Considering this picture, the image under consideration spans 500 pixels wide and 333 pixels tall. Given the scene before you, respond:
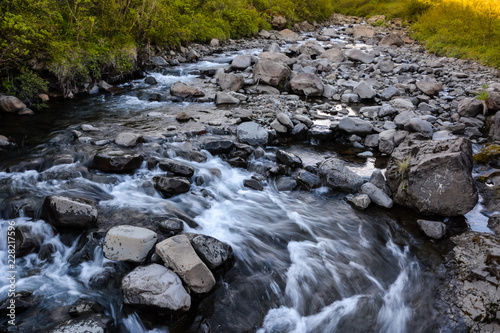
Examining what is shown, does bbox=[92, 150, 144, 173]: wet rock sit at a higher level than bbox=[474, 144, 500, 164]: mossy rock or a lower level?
lower

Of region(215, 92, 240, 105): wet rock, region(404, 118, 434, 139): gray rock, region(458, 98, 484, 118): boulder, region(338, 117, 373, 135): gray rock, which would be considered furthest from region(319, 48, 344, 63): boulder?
region(404, 118, 434, 139): gray rock

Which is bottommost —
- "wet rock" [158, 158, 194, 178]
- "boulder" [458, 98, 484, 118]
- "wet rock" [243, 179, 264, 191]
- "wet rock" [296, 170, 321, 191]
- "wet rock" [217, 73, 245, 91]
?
"wet rock" [243, 179, 264, 191]

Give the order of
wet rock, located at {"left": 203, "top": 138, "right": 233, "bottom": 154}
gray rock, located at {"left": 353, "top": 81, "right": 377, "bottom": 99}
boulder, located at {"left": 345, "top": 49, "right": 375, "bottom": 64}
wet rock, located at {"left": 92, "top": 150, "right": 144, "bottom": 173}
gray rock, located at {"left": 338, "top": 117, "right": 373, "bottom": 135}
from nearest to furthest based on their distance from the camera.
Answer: wet rock, located at {"left": 92, "top": 150, "right": 144, "bottom": 173}, wet rock, located at {"left": 203, "top": 138, "right": 233, "bottom": 154}, gray rock, located at {"left": 338, "top": 117, "right": 373, "bottom": 135}, gray rock, located at {"left": 353, "top": 81, "right": 377, "bottom": 99}, boulder, located at {"left": 345, "top": 49, "right": 375, "bottom": 64}

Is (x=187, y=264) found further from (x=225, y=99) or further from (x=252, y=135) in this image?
(x=225, y=99)

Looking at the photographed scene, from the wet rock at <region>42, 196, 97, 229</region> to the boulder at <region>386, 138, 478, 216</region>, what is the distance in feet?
17.6

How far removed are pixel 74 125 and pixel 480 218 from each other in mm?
9408

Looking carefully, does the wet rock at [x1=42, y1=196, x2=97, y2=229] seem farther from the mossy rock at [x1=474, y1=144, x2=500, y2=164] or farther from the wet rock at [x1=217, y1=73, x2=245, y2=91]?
the wet rock at [x1=217, y1=73, x2=245, y2=91]

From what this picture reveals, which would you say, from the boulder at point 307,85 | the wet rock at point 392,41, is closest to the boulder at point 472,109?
the boulder at point 307,85

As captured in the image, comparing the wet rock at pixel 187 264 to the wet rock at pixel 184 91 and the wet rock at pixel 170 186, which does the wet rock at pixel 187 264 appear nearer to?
the wet rock at pixel 170 186

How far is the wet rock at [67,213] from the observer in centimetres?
457

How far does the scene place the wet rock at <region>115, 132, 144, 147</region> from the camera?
7.35 m

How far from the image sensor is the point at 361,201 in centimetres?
599

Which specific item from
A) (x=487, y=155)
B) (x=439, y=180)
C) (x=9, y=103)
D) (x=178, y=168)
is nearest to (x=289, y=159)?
(x=178, y=168)

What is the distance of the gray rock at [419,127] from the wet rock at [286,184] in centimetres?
396
